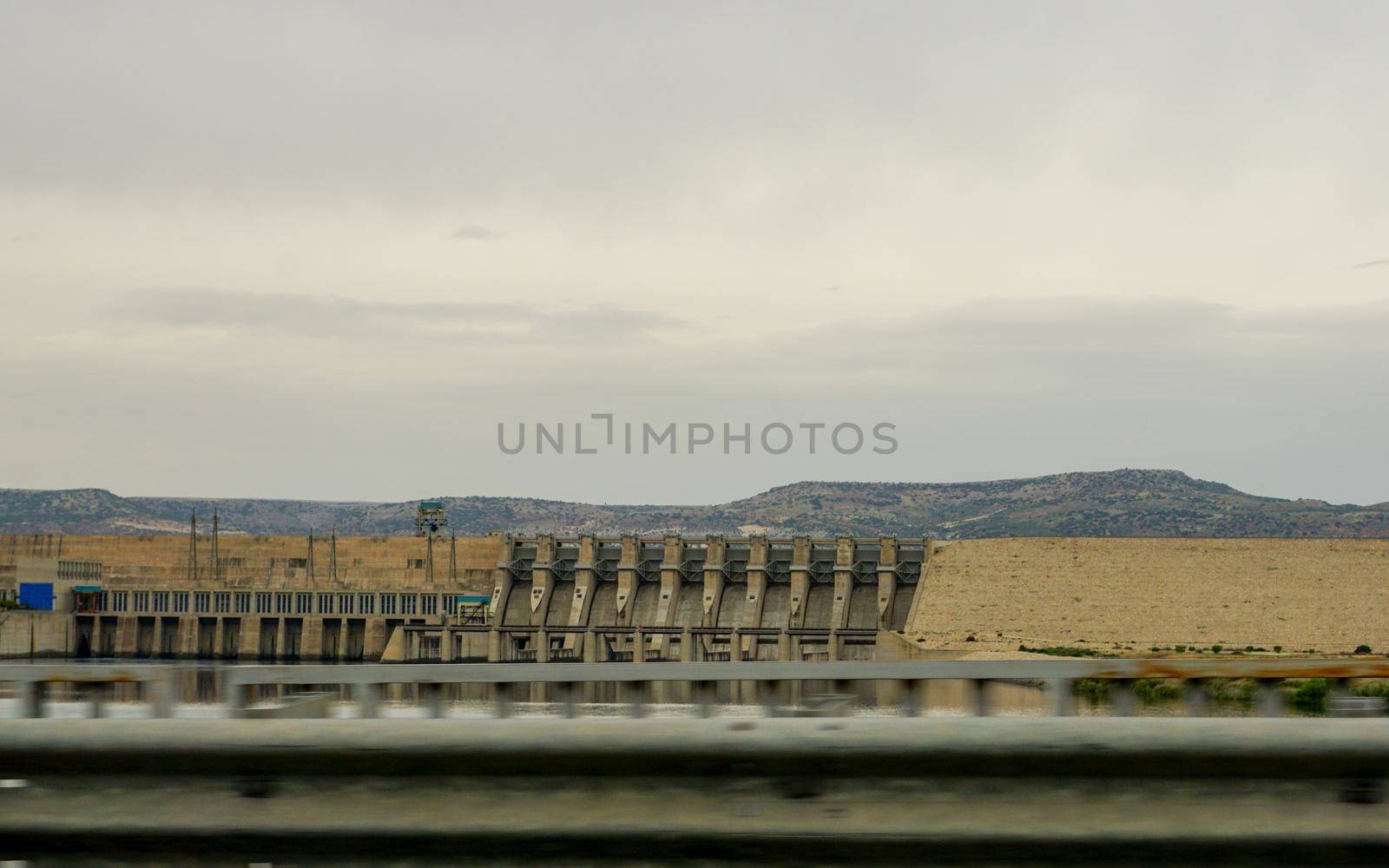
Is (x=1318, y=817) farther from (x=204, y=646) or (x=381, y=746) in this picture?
(x=204, y=646)

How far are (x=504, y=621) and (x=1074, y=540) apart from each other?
40112mm

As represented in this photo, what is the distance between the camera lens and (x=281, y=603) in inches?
4648

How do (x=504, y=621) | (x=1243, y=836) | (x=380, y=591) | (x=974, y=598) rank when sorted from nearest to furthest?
(x=1243, y=836) → (x=974, y=598) → (x=504, y=621) → (x=380, y=591)

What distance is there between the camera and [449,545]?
4884 inches

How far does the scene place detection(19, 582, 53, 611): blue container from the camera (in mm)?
116000

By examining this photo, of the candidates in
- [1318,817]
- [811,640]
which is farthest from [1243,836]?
[811,640]

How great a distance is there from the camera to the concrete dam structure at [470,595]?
4129 inches

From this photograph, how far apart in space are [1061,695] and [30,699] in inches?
207

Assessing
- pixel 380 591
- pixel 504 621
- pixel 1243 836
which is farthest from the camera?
pixel 380 591

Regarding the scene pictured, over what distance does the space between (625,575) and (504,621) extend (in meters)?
9.51

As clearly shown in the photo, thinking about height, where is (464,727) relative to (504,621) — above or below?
above

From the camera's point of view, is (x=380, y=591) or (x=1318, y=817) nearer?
(x=1318, y=817)

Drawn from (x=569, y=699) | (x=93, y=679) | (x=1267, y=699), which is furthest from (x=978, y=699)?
(x=93, y=679)

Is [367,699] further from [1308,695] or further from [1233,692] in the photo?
Answer: [1308,695]
